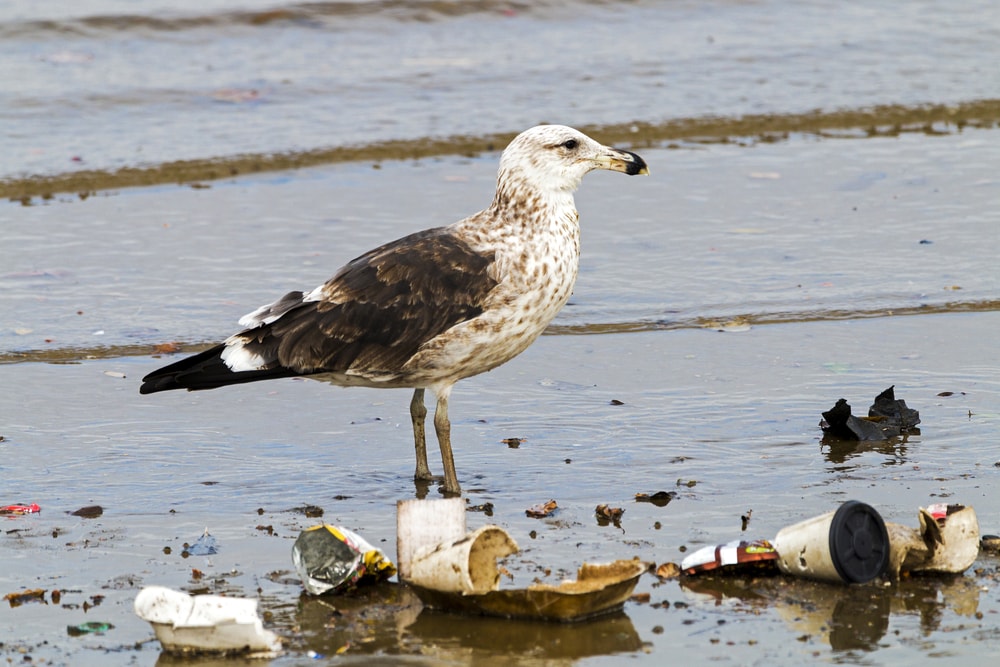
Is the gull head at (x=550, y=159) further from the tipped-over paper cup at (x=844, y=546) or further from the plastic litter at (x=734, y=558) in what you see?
the tipped-over paper cup at (x=844, y=546)

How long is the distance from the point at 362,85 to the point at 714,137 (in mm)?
3565

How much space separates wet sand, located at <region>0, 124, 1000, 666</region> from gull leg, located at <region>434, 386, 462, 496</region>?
0.22ft

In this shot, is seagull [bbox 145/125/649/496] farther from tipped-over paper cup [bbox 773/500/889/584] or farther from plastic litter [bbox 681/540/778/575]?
tipped-over paper cup [bbox 773/500/889/584]

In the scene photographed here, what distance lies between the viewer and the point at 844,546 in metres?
4.17

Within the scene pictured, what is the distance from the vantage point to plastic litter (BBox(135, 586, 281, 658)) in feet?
12.5

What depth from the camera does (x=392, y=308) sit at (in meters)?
5.41

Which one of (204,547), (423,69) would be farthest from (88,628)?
(423,69)

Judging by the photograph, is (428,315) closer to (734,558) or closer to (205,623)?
(734,558)

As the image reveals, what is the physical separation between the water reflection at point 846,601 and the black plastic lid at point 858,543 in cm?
6

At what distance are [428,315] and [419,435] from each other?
493mm

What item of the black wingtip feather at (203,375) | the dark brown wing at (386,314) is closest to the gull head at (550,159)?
the dark brown wing at (386,314)

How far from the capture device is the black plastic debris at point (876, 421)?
5.62 meters

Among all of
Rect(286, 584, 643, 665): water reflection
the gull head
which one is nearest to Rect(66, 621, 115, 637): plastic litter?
Rect(286, 584, 643, 665): water reflection

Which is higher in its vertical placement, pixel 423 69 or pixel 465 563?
pixel 423 69
